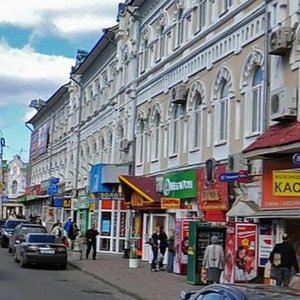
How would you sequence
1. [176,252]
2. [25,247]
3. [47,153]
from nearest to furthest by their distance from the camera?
[176,252]
[25,247]
[47,153]

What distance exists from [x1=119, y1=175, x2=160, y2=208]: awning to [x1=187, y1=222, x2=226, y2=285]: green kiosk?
8.67 metres

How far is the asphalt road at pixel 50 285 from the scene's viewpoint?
18.8 m

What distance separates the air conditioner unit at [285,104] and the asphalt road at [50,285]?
612 centimetres

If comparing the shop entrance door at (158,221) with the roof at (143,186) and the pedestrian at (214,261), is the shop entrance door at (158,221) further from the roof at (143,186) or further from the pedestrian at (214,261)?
the pedestrian at (214,261)

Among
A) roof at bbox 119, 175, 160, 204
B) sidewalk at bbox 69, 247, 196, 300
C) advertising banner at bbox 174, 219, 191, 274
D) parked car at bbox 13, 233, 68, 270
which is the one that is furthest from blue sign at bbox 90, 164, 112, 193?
advertising banner at bbox 174, 219, 191, 274

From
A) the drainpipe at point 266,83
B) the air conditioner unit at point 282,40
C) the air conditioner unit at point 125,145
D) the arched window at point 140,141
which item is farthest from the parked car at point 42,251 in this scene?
the air conditioner unit at point 282,40

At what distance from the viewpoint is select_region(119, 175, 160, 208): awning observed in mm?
32188

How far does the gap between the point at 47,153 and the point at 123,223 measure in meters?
34.2

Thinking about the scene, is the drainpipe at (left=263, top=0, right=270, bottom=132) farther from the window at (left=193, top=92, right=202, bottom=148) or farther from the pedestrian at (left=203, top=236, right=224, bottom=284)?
the window at (left=193, top=92, right=202, bottom=148)

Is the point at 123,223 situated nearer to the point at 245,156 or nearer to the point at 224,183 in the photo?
the point at 224,183

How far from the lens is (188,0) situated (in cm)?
3000

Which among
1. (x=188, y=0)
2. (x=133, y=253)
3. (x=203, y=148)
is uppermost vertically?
(x=188, y=0)

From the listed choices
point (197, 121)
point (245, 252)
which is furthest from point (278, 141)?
point (197, 121)

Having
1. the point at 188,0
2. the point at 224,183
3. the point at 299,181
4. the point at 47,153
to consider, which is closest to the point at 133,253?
the point at 224,183
